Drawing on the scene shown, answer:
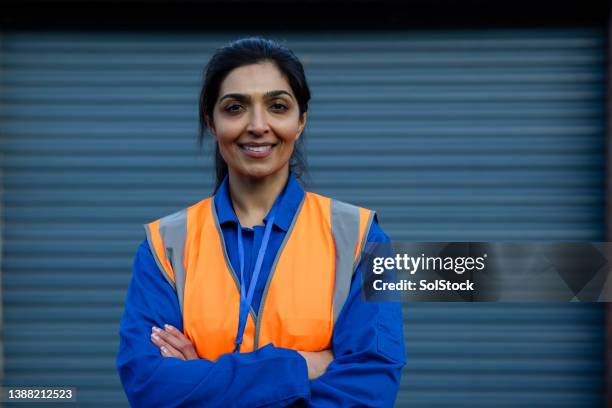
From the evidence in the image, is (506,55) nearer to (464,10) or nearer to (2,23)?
(464,10)

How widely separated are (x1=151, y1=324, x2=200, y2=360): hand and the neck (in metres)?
0.40

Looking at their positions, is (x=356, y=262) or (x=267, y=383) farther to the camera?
(x=356, y=262)

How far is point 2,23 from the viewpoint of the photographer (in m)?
5.14

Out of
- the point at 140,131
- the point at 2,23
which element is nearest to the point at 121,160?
the point at 140,131

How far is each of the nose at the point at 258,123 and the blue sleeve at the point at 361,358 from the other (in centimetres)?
51

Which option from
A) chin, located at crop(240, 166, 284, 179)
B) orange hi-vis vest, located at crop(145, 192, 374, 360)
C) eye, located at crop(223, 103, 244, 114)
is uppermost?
eye, located at crop(223, 103, 244, 114)

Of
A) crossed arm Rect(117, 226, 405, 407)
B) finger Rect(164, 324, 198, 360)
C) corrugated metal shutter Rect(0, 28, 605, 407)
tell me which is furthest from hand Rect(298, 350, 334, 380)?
corrugated metal shutter Rect(0, 28, 605, 407)

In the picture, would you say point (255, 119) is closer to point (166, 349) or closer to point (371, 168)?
point (166, 349)

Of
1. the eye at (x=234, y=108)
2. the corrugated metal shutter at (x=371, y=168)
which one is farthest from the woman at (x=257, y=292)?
the corrugated metal shutter at (x=371, y=168)

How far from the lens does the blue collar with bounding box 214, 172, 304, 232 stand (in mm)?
2301

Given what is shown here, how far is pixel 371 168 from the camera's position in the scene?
5.18 metres

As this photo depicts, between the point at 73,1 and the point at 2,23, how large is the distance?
0.55 metres

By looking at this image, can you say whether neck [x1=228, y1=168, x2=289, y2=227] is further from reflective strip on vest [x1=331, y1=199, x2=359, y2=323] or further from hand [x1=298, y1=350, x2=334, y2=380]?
hand [x1=298, y1=350, x2=334, y2=380]

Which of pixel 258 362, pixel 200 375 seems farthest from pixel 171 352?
pixel 258 362
